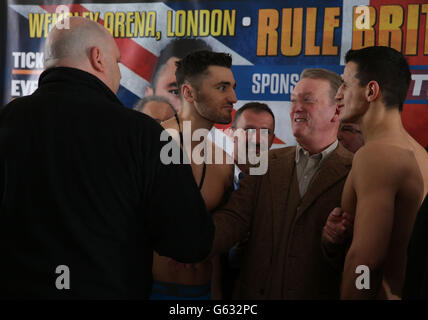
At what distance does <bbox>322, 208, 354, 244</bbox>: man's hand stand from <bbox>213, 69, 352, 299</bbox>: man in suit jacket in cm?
5

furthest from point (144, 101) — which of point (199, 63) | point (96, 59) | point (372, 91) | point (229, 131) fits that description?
point (372, 91)

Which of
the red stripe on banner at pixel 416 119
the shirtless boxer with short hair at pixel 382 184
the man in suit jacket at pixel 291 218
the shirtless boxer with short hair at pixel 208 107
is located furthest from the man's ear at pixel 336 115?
the shirtless boxer with short hair at pixel 208 107

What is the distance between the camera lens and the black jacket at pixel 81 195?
3.76ft

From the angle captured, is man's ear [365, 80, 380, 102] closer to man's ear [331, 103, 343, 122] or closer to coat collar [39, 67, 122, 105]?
man's ear [331, 103, 343, 122]

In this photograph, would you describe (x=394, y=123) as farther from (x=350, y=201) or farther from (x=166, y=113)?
(x=166, y=113)

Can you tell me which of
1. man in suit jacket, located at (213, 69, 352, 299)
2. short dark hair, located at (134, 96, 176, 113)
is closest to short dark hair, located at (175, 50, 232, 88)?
short dark hair, located at (134, 96, 176, 113)

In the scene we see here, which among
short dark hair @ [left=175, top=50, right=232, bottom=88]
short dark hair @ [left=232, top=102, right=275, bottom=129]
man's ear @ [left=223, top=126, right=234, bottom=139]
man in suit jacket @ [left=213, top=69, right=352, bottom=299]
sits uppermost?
short dark hair @ [left=175, top=50, right=232, bottom=88]

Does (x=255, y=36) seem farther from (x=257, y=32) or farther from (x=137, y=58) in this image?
(x=137, y=58)

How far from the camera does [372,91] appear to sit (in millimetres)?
1677

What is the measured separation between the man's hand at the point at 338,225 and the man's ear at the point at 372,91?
45cm

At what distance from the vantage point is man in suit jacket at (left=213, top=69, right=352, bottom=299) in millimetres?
1675

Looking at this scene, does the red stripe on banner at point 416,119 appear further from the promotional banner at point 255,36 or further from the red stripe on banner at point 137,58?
the red stripe on banner at point 137,58

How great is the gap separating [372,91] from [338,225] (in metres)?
0.53
